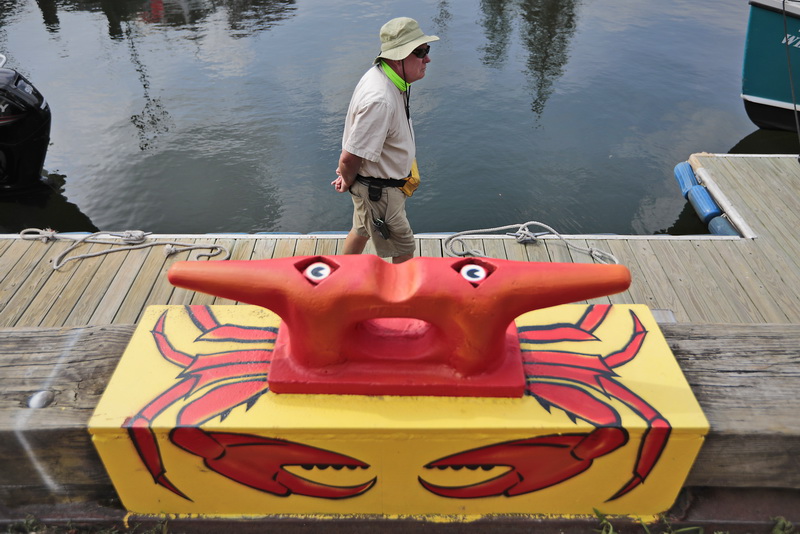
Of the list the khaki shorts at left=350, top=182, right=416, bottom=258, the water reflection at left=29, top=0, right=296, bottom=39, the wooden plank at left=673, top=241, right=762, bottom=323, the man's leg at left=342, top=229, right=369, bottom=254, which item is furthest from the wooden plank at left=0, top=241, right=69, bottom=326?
the water reflection at left=29, top=0, right=296, bottom=39

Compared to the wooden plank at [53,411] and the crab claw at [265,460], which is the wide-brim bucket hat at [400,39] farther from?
the crab claw at [265,460]

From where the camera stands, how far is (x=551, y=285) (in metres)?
1.74

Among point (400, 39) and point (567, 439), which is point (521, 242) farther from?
point (567, 439)

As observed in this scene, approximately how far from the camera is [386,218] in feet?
11.2

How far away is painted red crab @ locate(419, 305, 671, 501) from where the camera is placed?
1753 millimetres

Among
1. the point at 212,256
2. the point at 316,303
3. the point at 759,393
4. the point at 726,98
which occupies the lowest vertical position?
the point at 726,98

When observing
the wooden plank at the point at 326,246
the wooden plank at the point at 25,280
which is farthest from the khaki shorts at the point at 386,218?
the wooden plank at the point at 25,280

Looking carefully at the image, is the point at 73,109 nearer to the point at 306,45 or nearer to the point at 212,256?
the point at 306,45

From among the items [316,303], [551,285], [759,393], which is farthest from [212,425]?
[759,393]

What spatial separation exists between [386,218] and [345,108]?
231 inches

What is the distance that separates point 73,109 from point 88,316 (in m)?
6.98

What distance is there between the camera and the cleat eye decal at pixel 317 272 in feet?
5.87

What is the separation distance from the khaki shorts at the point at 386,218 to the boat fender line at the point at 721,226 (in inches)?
111

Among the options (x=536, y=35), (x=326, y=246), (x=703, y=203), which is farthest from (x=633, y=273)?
(x=536, y=35)
